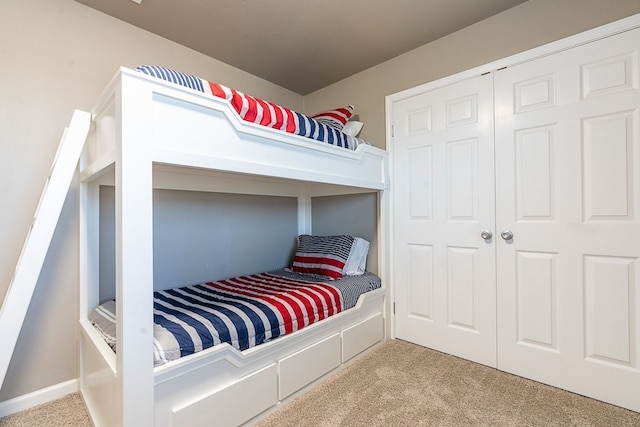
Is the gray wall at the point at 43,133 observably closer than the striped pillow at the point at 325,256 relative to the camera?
Yes

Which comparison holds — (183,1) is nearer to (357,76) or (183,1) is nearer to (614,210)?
Result: (357,76)

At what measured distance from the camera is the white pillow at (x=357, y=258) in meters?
2.30

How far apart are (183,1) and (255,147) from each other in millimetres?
1079

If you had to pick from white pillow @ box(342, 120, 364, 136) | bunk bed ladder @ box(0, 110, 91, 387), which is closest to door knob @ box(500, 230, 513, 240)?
white pillow @ box(342, 120, 364, 136)

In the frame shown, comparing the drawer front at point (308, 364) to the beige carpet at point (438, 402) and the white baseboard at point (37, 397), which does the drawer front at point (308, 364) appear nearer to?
the beige carpet at point (438, 402)

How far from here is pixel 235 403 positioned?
4.19ft

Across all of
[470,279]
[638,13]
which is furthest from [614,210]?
[638,13]

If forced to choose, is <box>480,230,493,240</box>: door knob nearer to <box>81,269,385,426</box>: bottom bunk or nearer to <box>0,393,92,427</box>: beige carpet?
<box>81,269,385,426</box>: bottom bunk

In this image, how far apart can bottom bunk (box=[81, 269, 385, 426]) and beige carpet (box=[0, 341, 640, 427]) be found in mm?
109

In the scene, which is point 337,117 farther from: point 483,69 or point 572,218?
point 572,218

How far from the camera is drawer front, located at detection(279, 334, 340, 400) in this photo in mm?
1492

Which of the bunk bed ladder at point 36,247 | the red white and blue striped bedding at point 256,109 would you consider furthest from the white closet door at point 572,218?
the bunk bed ladder at point 36,247

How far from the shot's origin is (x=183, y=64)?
2.14m

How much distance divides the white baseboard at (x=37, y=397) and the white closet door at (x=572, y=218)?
2.50m
